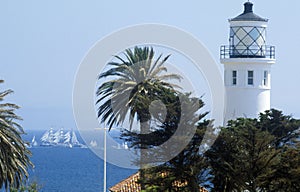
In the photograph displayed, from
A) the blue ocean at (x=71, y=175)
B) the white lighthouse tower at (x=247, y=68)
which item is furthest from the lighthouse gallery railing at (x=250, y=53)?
the blue ocean at (x=71, y=175)

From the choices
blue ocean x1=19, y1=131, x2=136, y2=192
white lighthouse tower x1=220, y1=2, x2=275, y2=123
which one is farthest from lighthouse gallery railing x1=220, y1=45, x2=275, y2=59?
blue ocean x1=19, y1=131, x2=136, y2=192

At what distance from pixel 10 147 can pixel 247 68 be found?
16.0m

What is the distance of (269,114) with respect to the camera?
43.3 m

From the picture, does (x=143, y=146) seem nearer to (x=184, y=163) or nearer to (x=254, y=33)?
(x=184, y=163)

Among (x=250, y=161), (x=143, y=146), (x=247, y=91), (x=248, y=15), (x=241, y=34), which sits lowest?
(x=250, y=161)

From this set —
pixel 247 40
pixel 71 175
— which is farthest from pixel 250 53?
pixel 71 175

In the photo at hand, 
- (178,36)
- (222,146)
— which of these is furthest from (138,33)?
(222,146)

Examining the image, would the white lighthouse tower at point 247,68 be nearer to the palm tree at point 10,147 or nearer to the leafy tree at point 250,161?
the leafy tree at point 250,161

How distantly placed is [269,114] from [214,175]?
5.99 meters

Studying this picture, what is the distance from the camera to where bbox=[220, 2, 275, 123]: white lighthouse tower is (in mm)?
48781

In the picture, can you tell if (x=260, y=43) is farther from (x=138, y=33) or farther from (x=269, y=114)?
(x=138, y=33)

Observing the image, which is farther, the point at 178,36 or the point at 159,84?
the point at 159,84

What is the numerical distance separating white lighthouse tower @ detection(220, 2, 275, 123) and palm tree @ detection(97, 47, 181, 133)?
6585 mm

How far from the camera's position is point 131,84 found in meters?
42.4
